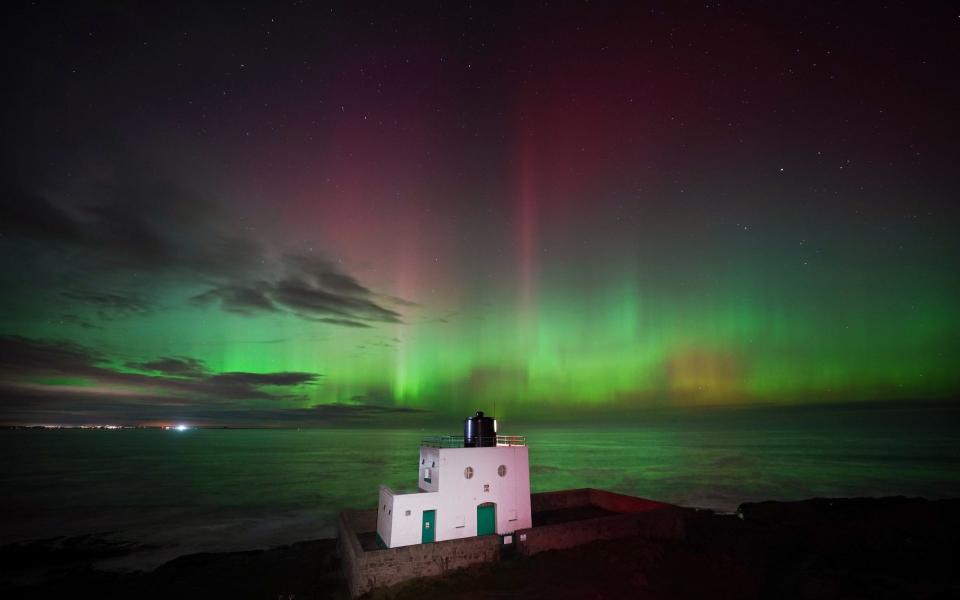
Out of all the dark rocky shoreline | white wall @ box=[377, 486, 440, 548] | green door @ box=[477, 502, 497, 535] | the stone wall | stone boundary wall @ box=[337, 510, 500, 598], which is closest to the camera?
stone boundary wall @ box=[337, 510, 500, 598]

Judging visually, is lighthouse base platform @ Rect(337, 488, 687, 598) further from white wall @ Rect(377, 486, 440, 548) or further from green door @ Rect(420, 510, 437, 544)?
green door @ Rect(420, 510, 437, 544)

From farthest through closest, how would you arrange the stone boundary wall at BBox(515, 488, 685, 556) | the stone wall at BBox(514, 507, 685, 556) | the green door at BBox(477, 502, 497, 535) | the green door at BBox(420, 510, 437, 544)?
the stone boundary wall at BBox(515, 488, 685, 556)
the stone wall at BBox(514, 507, 685, 556)
the green door at BBox(477, 502, 497, 535)
the green door at BBox(420, 510, 437, 544)

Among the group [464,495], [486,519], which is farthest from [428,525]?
[486,519]

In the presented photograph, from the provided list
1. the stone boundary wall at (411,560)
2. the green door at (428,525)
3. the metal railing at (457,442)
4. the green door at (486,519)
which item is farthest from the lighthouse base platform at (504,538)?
the metal railing at (457,442)

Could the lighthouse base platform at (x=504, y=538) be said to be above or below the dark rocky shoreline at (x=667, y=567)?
above

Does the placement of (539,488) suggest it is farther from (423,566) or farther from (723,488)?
(423,566)

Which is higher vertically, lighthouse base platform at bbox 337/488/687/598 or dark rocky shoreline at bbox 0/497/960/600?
lighthouse base platform at bbox 337/488/687/598

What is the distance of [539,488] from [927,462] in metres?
49.4

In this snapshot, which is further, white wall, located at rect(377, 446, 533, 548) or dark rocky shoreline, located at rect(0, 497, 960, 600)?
white wall, located at rect(377, 446, 533, 548)

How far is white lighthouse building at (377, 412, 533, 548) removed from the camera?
14320mm

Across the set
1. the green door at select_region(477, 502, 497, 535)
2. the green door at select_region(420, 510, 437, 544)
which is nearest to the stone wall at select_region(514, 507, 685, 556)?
the green door at select_region(477, 502, 497, 535)

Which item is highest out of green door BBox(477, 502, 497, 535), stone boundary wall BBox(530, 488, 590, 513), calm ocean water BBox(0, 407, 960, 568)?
green door BBox(477, 502, 497, 535)

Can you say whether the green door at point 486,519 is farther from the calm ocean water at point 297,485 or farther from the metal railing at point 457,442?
the calm ocean water at point 297,485

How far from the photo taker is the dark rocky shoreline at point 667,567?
1345cm
